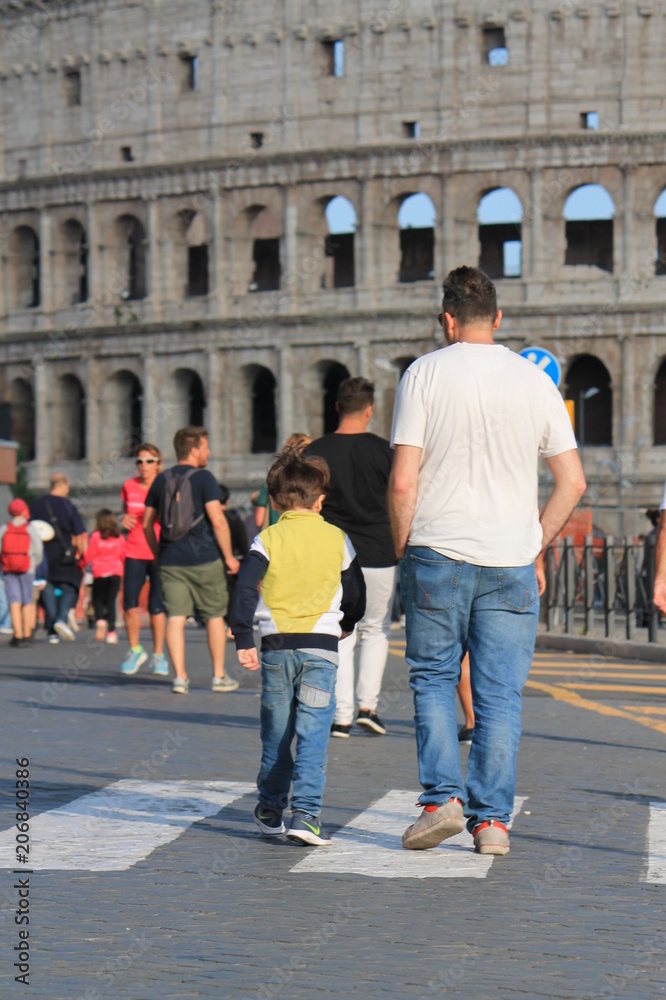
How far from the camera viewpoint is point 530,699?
12.1 metres

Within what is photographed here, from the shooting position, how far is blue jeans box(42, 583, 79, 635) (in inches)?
789

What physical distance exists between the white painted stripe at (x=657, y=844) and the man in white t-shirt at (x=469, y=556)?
500 millimetres

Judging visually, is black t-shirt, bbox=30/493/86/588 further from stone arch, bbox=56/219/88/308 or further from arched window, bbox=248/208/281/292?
stone arch, bbox=56/219/88/308

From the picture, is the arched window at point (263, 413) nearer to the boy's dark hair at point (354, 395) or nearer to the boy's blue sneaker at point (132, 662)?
the boy's blue sneaker at point (132, 662)

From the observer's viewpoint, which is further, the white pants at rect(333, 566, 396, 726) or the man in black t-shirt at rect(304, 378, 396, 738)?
the white pants at rect(333, 566, 396, 726)

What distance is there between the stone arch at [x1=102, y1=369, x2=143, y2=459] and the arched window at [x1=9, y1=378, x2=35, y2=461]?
2601 millimetres

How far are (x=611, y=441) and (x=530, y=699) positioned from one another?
3234cm

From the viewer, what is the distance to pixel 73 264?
4925 centimetres

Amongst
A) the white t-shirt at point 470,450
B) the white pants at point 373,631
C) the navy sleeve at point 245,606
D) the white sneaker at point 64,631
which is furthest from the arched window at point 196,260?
the white t-shirt at point 470,450

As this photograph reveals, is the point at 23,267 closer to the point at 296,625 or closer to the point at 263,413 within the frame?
the point at 263,413

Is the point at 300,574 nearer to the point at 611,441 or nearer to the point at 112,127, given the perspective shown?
the point at 611,441

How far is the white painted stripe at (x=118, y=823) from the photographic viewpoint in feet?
19.2

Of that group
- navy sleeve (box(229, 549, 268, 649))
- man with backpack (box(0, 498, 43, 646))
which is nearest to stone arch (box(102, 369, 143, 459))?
man with backpack (box(0, 498, 43, 646))

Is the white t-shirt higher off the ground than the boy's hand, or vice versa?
the white t-shirt
